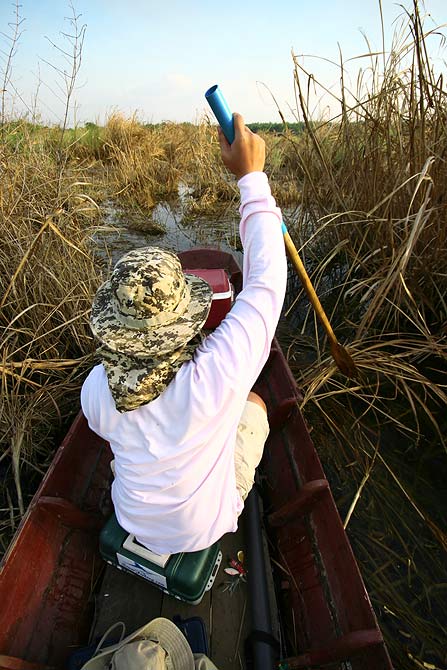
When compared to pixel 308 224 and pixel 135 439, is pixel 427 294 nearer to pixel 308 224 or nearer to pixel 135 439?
pixel 308 224

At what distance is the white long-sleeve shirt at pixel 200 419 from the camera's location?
107 centimetres

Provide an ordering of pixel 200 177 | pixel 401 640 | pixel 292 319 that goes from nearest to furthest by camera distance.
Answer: pixel 401 640 → pixel 292 319 → pixel 200 177

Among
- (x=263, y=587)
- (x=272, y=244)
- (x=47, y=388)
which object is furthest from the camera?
(x=47, y=388)

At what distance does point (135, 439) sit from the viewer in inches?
44.9

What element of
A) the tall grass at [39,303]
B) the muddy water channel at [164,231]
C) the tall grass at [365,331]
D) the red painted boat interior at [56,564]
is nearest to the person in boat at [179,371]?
the red painted boat interior at [56,564]

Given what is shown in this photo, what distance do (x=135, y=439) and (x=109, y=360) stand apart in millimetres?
258

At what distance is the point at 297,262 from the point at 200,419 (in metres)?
1.39

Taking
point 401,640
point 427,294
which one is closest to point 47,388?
point 401,640

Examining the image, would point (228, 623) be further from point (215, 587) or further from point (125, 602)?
point (125, 602)

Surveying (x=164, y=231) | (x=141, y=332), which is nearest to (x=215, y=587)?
(x=141, y=332)

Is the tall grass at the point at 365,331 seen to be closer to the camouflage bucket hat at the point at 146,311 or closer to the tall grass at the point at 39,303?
the tall grass at the point at 39,303

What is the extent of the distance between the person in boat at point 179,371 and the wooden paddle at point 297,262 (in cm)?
5

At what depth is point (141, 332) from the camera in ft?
→ 3.53

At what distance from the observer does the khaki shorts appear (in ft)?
5.90
